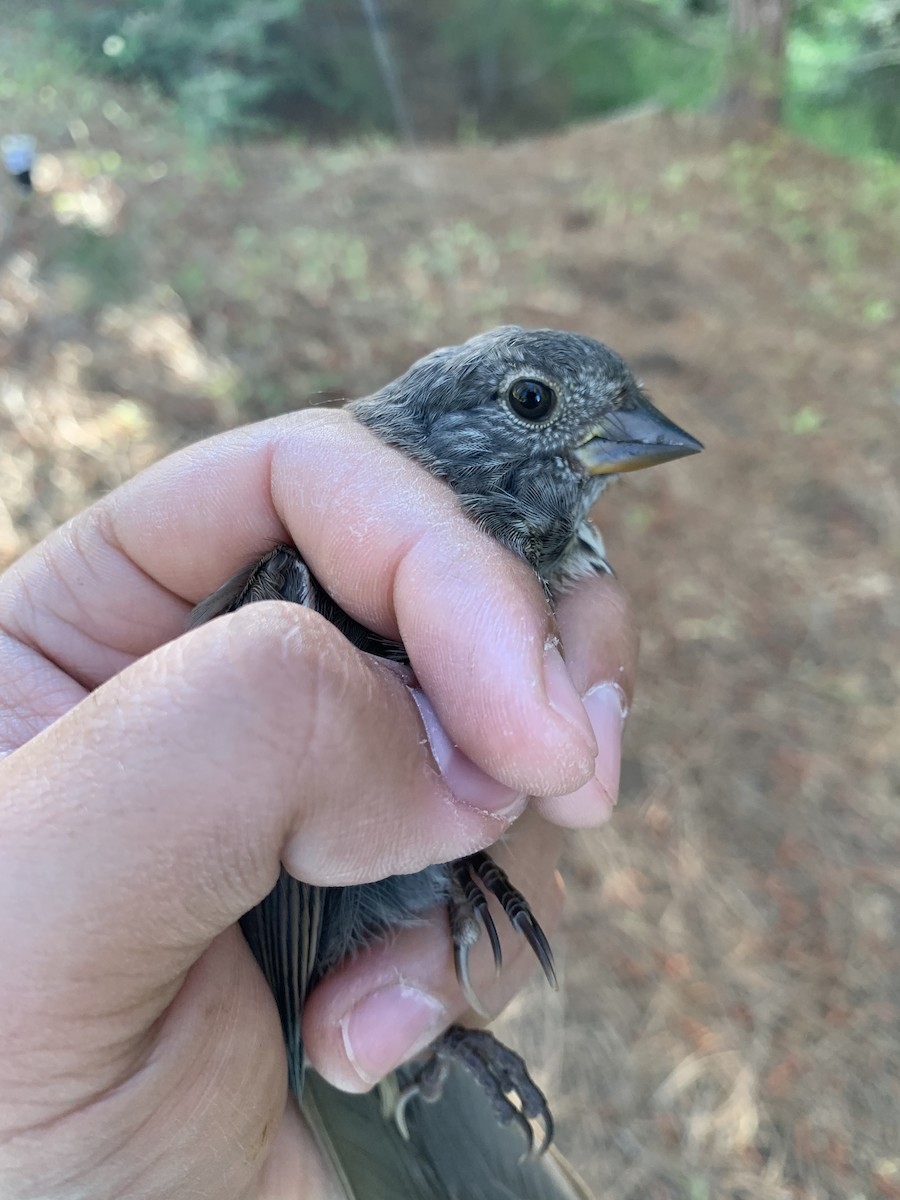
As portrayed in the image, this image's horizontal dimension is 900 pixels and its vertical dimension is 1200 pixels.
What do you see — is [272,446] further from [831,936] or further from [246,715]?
[831,936]

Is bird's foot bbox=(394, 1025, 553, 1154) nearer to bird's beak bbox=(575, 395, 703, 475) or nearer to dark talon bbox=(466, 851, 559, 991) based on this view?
dark talon bbox=(466, 851, 559, 991)

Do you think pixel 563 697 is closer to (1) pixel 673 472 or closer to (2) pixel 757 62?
(1) pixel 673 472

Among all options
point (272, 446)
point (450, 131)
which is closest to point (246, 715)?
point (272, 446)

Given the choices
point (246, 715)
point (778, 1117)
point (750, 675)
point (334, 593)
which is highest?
point (246, 715)

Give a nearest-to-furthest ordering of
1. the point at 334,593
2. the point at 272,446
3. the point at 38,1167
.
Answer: the point at 38,1167, the point at 334,593, the point at 272,446

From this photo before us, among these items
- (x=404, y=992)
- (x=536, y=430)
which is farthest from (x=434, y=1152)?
(x=536, y=430)

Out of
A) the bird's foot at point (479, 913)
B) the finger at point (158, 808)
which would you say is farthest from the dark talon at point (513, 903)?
the finger at point (158, 808)
